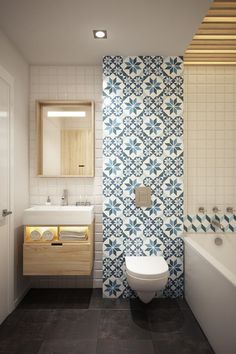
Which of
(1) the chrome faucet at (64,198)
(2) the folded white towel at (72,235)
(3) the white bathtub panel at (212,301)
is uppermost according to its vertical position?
(1) the chrome faucet at (64,198)

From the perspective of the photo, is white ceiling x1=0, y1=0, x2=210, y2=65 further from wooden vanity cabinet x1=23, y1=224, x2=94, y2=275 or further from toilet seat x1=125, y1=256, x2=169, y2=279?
toilet seat x1=125, y1=256, x2=169, y2=279

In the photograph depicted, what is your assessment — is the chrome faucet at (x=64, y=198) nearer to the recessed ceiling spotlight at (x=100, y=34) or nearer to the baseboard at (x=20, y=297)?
the baseboard at (x=20, y=297)

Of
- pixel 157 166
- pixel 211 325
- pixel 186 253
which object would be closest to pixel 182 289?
pixel 186 253

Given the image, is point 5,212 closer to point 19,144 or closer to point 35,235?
point 35,235

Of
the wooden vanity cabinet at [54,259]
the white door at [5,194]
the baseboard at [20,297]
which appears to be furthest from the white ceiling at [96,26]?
the baseboard at [20,297]

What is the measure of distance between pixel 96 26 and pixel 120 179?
1.41 meters

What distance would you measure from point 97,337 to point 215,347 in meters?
0.87

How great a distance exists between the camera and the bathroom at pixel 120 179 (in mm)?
2016

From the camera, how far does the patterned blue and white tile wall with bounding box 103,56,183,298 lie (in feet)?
8.64

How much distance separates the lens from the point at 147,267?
2.25m

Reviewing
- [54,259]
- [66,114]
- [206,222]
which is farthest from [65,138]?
[206,222]

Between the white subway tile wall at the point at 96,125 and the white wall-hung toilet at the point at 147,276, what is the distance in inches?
27.4

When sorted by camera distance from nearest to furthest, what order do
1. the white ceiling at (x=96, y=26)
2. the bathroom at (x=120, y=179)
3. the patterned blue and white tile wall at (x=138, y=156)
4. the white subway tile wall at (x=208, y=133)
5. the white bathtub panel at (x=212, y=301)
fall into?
1. the white bathtub panel at (x=212, y=301)
2. the white ceiling at (x=96, y=26)
3. the bathroom at (x=120, y=179)
4. the patterned blue and white tile wall at (x=138, y=156)
5. the white subway tile wall at (x=208, y=133)

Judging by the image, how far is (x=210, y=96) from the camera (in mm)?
2854
